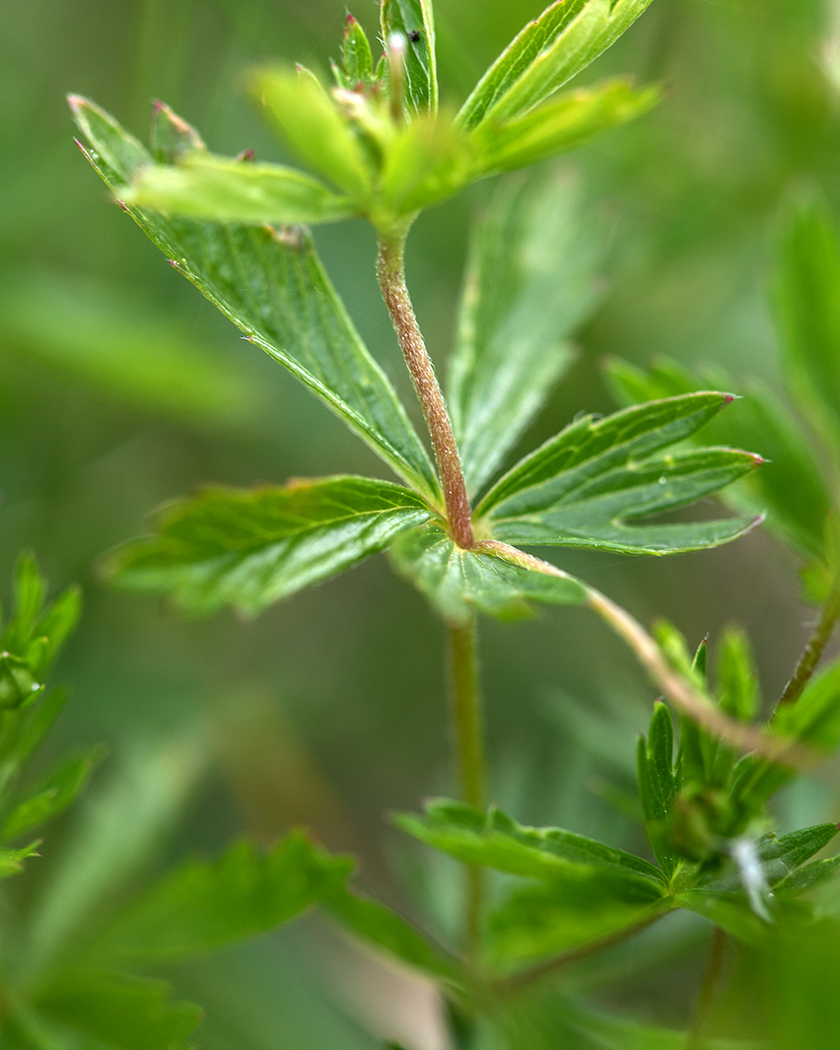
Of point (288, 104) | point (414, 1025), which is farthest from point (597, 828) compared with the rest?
point (288, 104)

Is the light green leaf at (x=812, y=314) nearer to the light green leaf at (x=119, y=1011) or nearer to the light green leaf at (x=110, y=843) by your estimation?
the light green leaf at (x=119, y=1011)

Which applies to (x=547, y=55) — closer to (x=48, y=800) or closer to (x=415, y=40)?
(x=415, y=40)

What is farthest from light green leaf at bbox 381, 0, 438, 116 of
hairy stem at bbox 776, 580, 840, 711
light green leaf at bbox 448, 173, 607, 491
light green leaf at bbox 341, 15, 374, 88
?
hairy stem at bbox 776, 580, 840, 711

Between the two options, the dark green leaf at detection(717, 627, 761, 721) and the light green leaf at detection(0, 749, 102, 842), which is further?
the light green leaf at detection(0, 749, 102, 842)

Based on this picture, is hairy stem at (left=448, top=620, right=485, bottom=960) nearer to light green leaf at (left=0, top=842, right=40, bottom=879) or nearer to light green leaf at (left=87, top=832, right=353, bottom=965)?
light green leaf at (left=87, top=832, right=353, bottom=965)

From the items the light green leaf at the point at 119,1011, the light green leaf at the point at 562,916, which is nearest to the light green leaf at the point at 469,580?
the light green leaf at the point at 562,916
